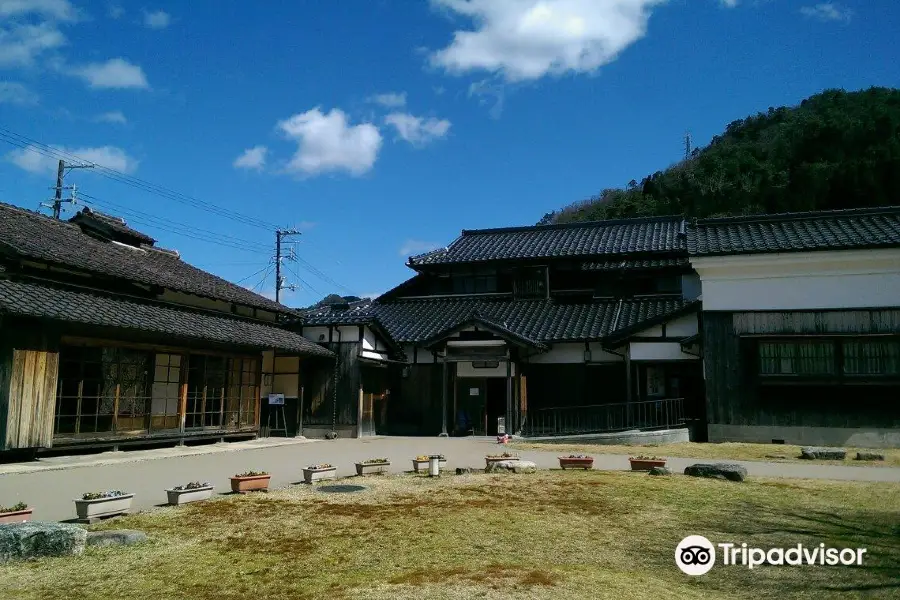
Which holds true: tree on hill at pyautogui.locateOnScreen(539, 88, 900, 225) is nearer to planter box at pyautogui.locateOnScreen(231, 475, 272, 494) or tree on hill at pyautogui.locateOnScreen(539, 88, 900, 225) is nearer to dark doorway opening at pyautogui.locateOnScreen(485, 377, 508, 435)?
dark doorway opening at pyautogui.locateOnScreen(485, 377, 508, 435)

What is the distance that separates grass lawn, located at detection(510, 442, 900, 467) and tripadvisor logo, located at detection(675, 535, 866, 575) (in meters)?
8.80

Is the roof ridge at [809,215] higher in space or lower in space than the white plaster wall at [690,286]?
higher

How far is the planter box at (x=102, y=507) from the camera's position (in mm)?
8109

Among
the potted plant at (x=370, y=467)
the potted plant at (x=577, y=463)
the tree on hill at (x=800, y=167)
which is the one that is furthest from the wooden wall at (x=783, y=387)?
the tree on hill at (x=800, y=167)

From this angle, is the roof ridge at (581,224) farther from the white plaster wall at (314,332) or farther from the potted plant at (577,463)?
the potted plant at (577,463)

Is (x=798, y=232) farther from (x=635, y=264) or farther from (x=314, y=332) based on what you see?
(x=314, y=332)

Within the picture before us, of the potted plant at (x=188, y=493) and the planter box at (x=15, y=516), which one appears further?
the potted plant at (x=188, y=493)

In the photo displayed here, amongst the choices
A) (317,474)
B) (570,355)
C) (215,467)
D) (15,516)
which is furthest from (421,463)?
(570,355)

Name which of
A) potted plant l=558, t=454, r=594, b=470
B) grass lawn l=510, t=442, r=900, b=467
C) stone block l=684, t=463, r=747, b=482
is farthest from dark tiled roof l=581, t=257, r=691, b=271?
stone block l=684, t=463, r=747, b=482

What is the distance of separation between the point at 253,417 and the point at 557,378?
11.0m

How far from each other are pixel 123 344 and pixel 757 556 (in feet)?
Answer: 49.7

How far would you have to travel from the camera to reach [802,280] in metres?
19.9

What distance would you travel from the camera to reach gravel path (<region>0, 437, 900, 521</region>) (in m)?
10.5

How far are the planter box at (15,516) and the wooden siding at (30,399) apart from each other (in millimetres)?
6655
